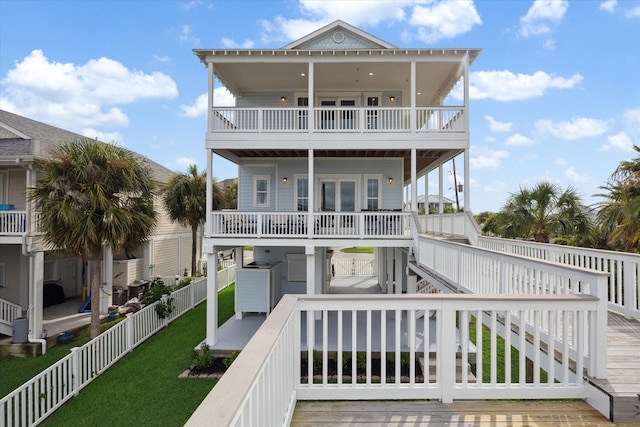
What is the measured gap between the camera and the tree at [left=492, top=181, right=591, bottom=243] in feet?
44.7

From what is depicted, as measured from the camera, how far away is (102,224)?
9.41m

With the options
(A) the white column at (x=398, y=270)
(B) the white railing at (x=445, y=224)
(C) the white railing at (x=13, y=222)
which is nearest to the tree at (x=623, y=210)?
(B) the white railing at (x=445, y=224)

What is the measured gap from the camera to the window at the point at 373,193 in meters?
13.2

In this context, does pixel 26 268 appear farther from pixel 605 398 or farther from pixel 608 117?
pixel 608 117

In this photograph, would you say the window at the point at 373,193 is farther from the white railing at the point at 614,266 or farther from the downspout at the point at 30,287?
the downspout at the point at 30,287

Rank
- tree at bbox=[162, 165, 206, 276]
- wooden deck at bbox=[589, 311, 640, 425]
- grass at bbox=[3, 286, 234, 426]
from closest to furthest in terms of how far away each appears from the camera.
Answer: wooden deck at bbox=[589, 311, 640, 425] → grass at bbox=[3, 286, 234, 426] → tree at bbox=[162, 165, 206, 276]

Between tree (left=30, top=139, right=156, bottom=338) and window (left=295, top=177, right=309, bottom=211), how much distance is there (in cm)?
556

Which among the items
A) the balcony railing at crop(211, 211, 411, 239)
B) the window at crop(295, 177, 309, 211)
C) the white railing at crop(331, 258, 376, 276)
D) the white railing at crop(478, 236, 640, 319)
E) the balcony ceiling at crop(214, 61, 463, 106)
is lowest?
the white railing at crop(331, 258, 376, 276)

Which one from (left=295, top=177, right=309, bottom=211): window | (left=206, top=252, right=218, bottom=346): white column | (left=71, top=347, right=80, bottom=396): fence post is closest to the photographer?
(left=71, top=347, right=80, bottom=396): fence post

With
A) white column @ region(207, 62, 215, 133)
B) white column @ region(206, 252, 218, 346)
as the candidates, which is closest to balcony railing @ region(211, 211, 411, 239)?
white column @ region(206, 252, 218, 346)

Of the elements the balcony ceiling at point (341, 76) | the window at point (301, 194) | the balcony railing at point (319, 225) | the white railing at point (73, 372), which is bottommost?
the white railing at point (73, 372)

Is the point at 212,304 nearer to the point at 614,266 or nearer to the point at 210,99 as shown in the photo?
the point at 210,99

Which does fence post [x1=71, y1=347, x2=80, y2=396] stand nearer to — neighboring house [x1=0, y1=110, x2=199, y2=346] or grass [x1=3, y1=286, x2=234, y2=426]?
grass [x1=3, y1=286, x2=234, y2=426]

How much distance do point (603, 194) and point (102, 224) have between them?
1736 centimetres
